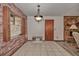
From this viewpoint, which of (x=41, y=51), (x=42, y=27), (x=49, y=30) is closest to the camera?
(x=41, y=51)

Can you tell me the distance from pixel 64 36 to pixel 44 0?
34.9 feet

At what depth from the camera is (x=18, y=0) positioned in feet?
10.5

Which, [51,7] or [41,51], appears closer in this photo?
[41,51]

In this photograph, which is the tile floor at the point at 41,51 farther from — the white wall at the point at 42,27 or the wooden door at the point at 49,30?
the wooden door at the point at 49,30

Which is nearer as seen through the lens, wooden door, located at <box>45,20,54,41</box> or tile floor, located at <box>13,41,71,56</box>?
tile floor, located at <box>13,41,71,56</box>

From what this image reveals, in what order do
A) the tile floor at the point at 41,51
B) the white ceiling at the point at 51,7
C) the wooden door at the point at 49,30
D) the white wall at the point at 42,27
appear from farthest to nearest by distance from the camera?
the wooden door at the point at 49,30 < the white wall at the point at 42,27 < the white ceiling at the point at 51,7 < the tile floor at the point at 41,51

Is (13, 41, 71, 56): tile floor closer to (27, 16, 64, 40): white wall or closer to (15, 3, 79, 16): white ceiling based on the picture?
(15, 3, 79, 16): white ceiling

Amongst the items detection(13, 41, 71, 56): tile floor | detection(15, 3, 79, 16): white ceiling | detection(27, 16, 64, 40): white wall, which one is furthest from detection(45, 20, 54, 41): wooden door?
detection(13, 41, 71, 56): tile floor

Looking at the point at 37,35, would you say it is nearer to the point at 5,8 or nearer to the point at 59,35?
the point at 59,35

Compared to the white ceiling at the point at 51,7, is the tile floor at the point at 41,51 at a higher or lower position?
lower

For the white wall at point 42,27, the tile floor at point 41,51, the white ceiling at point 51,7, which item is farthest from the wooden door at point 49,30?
the tile floor at point 41,51

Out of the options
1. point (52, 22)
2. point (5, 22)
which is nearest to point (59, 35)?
point (52, 22)

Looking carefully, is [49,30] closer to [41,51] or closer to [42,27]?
[42,27]

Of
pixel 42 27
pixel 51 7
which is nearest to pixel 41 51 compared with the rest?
pixel 51 7
